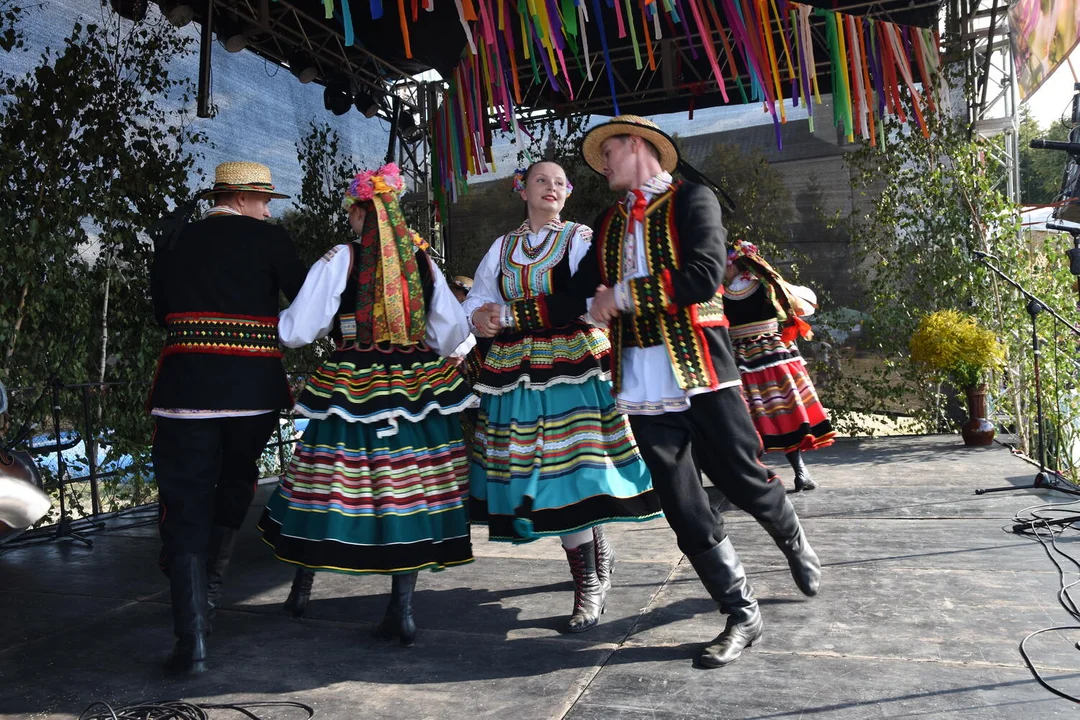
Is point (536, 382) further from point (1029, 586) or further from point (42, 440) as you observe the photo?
point (42, 440)

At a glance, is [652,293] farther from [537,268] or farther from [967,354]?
[967,354]

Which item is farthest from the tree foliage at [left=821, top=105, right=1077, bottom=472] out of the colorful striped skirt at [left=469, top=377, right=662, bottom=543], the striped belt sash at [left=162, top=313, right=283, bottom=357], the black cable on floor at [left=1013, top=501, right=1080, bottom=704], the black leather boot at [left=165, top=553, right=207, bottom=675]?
the black leather boot at [left=165, top=553, right=207, bottom=675]

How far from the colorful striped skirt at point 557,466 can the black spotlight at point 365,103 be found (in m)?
5.25

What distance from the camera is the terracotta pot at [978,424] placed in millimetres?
6676

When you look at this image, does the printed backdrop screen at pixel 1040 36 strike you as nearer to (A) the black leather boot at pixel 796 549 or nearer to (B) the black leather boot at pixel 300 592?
(A) the black leather boot at pixel 796 549

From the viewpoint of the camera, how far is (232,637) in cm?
300

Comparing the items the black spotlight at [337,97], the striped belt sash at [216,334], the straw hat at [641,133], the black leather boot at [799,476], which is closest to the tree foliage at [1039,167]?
the black spotlight at [337,97]

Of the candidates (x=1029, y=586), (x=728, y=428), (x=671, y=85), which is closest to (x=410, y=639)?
(x=728, y=428)

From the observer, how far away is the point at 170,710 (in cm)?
229

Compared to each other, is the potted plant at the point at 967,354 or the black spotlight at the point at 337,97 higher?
the black spotlight at the point at 337,97

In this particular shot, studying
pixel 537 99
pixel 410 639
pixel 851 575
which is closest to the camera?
pixel 410 639

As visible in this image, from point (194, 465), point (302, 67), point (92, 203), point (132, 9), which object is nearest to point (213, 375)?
point (194, 465)

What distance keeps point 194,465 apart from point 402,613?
84 cm

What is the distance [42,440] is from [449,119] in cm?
359
